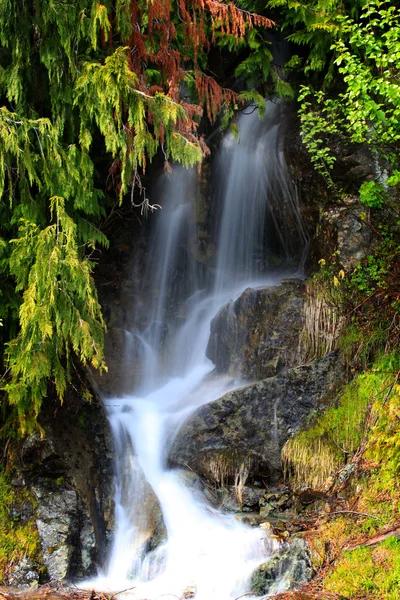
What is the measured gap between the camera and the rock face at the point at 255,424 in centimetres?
682

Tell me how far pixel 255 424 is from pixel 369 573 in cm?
277

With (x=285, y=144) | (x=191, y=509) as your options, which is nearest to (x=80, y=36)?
(x=285, y=144)

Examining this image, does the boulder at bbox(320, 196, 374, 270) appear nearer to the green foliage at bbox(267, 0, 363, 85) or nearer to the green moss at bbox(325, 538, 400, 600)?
the green foliage at bbox(267, 0, 363, 85)

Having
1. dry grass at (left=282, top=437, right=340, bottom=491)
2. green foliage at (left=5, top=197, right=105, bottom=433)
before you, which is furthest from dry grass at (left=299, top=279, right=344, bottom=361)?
green foliage at (left=5, top=197, right=105, bottom=433)

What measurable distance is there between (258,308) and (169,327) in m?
2.39

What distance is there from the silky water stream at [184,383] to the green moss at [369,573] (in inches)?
38.3

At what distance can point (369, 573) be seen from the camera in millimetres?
4395

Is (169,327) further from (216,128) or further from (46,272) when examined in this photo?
(46,272)

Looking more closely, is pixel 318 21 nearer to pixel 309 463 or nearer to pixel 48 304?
pixel 48 304

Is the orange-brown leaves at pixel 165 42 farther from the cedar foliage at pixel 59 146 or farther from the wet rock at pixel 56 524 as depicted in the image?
the wet rock at pixel 56 524

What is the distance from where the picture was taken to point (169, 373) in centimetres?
926

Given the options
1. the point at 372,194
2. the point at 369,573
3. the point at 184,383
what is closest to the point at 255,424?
the point at 184,383

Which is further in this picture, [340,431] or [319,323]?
[319,323]

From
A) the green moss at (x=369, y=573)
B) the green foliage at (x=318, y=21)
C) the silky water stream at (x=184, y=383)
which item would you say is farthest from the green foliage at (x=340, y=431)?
the green foliage at (x=318, y=21)
